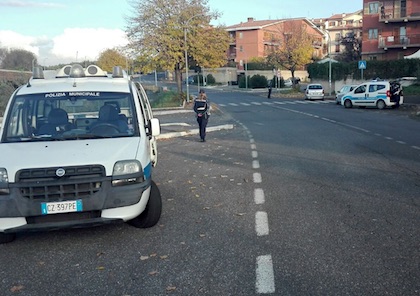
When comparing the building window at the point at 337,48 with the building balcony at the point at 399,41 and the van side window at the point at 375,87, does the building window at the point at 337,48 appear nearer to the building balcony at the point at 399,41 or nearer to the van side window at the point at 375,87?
the building balcony at the point at 399,41

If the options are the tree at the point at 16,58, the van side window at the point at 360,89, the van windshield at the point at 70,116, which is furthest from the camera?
the tree at the point at 16,58

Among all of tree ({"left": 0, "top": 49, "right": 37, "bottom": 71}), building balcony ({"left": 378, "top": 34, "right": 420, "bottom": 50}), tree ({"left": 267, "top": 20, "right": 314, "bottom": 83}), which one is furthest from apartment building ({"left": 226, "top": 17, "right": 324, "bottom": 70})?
tree ({"left": 0, "top": 49, "right": 37, "bottom": 71})

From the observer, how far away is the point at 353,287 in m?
4.32

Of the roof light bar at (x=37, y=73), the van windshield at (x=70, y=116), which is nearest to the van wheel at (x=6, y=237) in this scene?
the van windshield at (x=70, y=116)

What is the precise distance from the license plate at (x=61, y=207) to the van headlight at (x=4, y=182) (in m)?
0.44

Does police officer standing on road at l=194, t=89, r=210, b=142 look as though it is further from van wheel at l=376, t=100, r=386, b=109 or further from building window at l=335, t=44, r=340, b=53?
building window at l=335, t=44, r=340, b=53

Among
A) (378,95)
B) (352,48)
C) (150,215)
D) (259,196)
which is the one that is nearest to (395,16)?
(352,48)

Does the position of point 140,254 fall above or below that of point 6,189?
below

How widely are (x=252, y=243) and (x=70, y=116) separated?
124 inches

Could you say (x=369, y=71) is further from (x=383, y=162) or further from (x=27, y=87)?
(x=27, y=87)

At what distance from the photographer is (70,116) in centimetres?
688

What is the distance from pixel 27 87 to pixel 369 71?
Answer: 161 ft

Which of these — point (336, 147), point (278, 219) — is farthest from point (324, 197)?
point (336, 147)

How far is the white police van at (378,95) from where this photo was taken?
31812 mm
